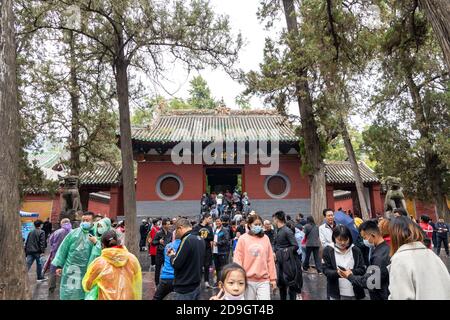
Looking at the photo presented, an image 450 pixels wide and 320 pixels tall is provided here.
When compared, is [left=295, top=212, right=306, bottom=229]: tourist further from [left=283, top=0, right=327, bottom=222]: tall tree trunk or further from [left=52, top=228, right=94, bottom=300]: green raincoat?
[left=52, top=228, right=94, bottom=300]: green raincoat

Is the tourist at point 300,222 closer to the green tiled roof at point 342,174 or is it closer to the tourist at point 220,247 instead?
the tourist at point 220,247

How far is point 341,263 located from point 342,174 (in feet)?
52.9

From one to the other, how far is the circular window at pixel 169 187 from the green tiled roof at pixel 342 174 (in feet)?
27.2

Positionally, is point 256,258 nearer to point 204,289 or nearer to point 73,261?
point 73,261

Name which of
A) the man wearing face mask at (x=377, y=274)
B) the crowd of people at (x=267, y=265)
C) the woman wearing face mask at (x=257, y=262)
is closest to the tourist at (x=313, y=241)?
the crowd of people at (x=267, y=265)

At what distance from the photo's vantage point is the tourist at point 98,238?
4399 millimetres

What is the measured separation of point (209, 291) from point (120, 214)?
13156 millimetres

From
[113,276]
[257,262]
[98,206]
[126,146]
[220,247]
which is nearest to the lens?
[113,276]

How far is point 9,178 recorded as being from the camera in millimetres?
3562

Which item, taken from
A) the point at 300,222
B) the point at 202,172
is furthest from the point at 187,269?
the point at 202,172

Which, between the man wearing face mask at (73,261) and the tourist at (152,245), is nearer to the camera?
the man wearing face mask at (73,261)

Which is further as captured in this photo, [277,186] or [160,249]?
[277,186]
